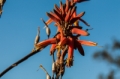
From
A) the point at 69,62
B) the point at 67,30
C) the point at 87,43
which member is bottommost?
the point at 69,62

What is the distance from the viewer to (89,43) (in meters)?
1.88

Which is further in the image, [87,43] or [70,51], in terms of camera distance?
[87,43]

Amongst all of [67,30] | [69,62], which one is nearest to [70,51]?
[69,62]

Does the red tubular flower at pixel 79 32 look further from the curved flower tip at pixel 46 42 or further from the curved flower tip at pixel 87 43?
the curved flower tip at pixel 46 42

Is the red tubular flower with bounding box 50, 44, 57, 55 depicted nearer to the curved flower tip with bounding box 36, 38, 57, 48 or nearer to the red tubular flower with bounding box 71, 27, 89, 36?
the curved flower tip with bounding box 36, 38, 57, 48

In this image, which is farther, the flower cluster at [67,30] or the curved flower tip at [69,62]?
the flower cluster at [67,30]

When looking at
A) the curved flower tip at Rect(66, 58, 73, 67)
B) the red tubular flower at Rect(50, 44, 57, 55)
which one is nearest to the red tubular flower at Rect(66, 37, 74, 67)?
the curved flower tip at Rect(66, 58, 73, 67)

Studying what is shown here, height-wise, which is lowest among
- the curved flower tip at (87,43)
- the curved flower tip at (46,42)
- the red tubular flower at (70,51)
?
the red tubular flower at (70,51)

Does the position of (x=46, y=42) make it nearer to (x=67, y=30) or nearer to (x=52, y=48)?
(x=52, y=48)

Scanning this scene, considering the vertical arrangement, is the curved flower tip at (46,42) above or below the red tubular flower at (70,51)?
above

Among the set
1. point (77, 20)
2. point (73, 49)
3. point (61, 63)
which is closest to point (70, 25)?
point (77, 20)

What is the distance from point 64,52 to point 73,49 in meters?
0.12

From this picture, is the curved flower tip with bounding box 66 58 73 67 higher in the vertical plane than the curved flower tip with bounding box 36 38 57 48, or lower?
lower

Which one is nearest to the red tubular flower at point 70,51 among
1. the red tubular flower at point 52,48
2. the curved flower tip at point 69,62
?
the curved flower tip at point 69,62
